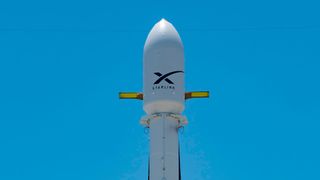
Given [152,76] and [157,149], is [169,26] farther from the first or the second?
[157,149]

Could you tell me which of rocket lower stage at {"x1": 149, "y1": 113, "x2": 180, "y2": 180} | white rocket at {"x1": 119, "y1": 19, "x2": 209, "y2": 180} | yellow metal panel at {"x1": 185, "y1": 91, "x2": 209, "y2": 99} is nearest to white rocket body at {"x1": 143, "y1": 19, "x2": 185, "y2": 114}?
white rocket at {"x1": 119, "y1": 19, "x2": 209, "y2": 180}

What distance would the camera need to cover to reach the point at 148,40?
54.7 meters

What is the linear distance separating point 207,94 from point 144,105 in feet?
16.9

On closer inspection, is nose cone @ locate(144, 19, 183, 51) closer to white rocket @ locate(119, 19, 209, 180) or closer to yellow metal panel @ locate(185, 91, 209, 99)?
white rocket @ locate(119, 19, 209, 180)

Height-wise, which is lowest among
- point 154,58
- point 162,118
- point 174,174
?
point 174,174

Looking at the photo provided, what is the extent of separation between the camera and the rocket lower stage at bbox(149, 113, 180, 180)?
2003 inches

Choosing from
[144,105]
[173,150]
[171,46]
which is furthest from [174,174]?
[171,46]

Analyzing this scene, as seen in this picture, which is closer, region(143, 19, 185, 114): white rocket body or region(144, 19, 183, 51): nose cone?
region(143, 19, 185, 114): white rocket body

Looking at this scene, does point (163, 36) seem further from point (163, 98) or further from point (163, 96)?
point (163, 98)

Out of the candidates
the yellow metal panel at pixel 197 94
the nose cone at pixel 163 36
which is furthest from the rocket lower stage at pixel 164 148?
the nose cone at pixel 163 36

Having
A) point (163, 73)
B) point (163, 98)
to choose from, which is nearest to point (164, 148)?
point (163, 98)

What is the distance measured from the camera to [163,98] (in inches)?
2056

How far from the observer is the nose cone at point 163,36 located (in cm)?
5378

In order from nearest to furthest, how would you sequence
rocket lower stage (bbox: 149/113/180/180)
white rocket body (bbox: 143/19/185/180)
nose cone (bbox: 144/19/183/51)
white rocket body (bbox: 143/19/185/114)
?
rocket lower stage (bbox: 149/113/180/180)
white rocket body (bbox: 143/19/185/180)
white rocket body (bbox: 143/19/185/114)
nose cone (bbox: 144/19/183/51)
